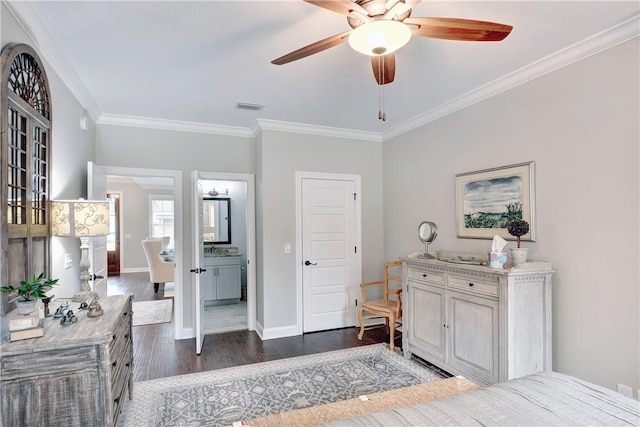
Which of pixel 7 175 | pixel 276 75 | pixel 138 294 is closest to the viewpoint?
pixel 7 175

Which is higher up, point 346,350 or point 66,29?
point 66,29

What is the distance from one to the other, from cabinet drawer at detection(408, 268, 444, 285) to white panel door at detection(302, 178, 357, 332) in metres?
1.25

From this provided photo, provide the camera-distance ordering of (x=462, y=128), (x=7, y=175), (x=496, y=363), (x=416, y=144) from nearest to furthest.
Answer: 1. (x=7, y=175)
2. (x=496, y=363)
3. (x=462, y=128)
4. (x=416, y=144)

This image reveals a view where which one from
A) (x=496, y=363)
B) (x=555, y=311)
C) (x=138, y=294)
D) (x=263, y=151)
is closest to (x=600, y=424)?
(x=496, y=363)

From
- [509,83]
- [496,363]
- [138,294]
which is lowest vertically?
[138,294]

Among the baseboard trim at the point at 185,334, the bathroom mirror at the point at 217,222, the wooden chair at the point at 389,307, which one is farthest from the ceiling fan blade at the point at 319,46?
the bathroom mirror at the point at 217,222

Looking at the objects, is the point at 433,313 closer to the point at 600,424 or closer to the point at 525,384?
the point at 525,384

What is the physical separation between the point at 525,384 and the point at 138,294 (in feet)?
22.4

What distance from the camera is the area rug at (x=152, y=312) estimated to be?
4863mm

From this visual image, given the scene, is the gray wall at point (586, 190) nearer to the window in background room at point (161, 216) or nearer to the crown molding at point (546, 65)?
the crown molding at point (546, 65)

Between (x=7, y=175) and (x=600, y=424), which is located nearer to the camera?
(x=600, y=424)

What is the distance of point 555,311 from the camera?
2.63 metres

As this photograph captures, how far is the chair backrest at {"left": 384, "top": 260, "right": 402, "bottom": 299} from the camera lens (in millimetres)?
4156

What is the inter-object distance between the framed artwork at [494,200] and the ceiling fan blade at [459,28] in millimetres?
1482
